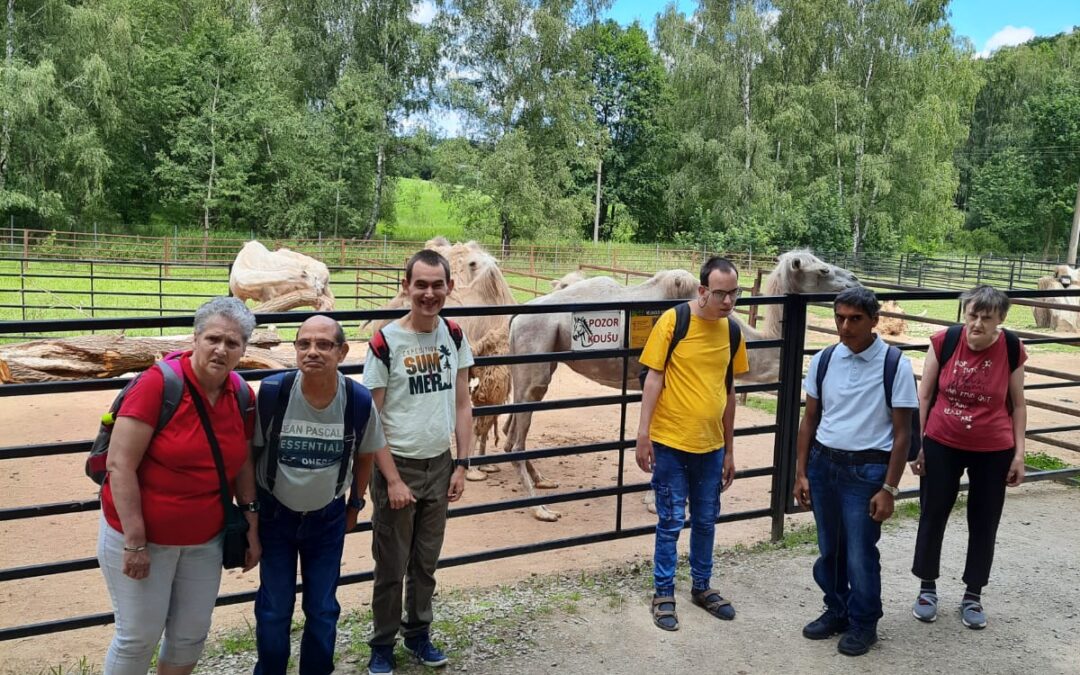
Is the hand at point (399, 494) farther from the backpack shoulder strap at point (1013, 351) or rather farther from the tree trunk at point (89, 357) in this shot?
the tree trunk at point (89, 357)

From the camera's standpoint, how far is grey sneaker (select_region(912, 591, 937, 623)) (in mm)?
3891

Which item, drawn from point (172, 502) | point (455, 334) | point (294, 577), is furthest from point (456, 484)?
point (172, 502)

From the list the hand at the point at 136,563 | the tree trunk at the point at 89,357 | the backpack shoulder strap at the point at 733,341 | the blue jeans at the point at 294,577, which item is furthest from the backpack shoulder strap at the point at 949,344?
the tree trunk at the point at 89,357

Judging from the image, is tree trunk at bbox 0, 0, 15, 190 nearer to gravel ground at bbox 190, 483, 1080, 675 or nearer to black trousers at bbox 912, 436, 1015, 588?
gravel ground at bbox 190, 483, 1080, 675

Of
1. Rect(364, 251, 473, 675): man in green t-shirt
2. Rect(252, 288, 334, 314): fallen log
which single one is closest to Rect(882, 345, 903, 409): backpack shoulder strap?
Rect(364, 251, 473, 675): man in green t-shirt

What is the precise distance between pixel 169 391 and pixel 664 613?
248cm

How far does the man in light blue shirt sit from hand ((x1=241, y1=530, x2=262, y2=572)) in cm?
236

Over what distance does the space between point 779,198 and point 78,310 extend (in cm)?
2916

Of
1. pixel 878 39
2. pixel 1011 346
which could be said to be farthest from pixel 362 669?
pixel 878 39

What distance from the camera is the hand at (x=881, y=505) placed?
3377mm

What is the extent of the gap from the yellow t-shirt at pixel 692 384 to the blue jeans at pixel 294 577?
158 centimetres

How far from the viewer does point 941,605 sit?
4090 millimetres

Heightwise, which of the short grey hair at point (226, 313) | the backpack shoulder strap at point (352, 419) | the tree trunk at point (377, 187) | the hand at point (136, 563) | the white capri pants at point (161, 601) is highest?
the tree trunk at point (377, 187)

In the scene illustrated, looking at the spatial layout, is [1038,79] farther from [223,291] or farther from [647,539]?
[647,539]
